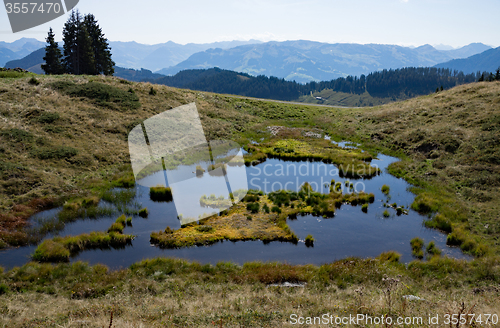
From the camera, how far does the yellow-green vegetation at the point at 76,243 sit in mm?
13656

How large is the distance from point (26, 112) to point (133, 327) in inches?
1264

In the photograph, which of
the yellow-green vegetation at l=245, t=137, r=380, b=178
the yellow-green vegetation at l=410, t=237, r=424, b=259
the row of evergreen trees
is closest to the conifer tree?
the row of evergreen trees

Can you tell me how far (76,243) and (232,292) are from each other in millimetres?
9266

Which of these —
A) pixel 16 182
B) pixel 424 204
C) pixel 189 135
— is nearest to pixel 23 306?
pixel 16 182

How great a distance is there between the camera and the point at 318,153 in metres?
34.3

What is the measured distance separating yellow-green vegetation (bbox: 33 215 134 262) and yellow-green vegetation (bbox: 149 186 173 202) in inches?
192

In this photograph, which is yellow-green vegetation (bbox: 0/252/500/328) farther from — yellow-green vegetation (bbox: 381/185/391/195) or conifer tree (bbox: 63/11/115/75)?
conifer tree (bbox: 63/11/115/75)

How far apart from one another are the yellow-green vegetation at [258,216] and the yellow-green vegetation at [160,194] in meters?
3.12

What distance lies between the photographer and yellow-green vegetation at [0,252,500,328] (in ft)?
29.0

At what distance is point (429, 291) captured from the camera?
38.3ft

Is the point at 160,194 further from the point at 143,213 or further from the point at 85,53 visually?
the point at 85,53

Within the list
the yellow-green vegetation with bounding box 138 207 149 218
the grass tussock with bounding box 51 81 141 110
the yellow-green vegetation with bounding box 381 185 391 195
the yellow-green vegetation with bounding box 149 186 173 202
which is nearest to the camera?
the yellow-green vegetation with bounding box 138 207 149 218

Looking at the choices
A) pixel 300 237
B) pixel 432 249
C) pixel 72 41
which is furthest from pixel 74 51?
pixel 432 249

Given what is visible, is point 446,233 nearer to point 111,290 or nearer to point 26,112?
point 111,290
